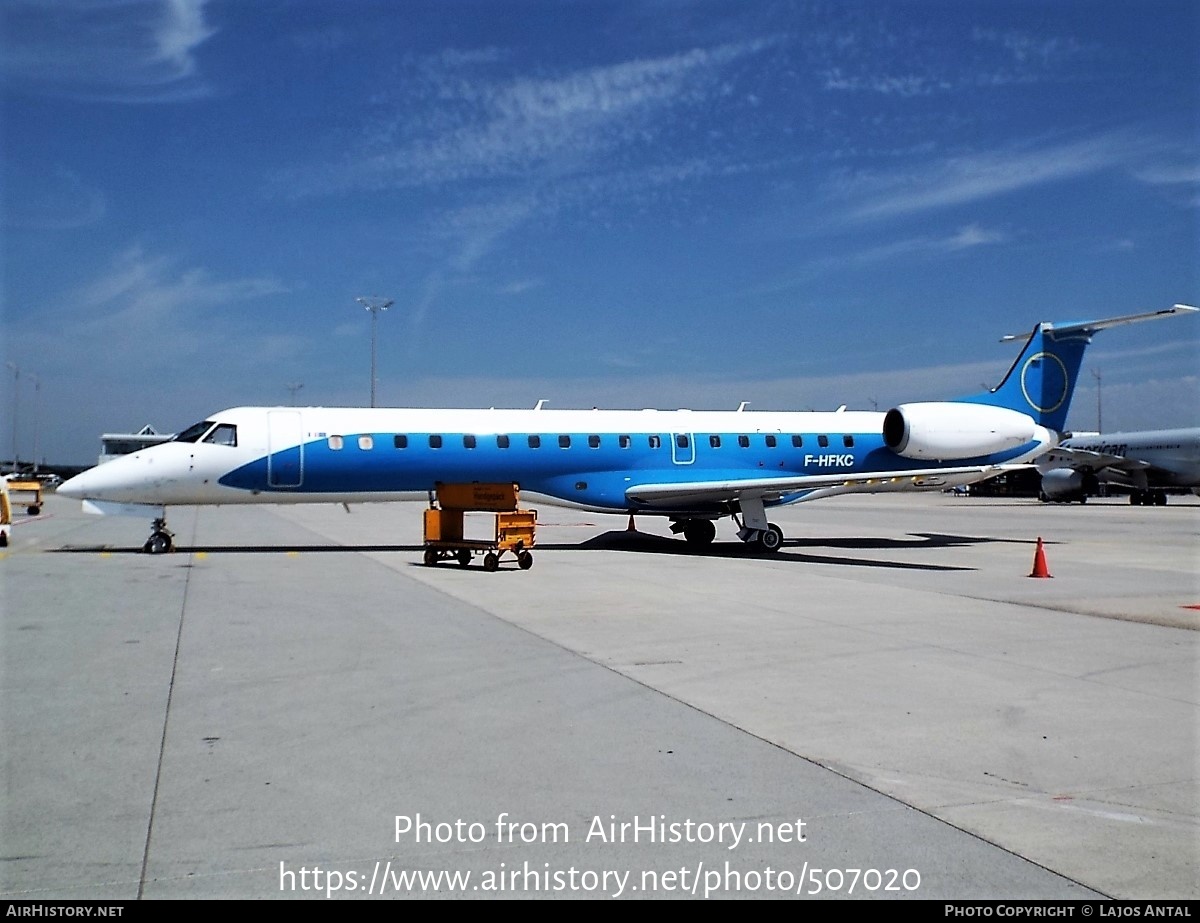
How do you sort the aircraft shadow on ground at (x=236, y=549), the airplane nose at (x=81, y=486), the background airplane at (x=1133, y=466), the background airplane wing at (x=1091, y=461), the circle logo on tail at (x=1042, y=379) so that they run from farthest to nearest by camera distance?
the background airplane wing at (x=1091, y=461) → the background airplane at (x=1133, y=466) → the circle logo on tail at (x=1042, y=379) → the aircraft shadow on ground at (x=236, y=549) → the airplane nose at (x=81, y=486)

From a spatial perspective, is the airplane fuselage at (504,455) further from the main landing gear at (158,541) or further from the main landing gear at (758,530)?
the main landing gear at (158,541)

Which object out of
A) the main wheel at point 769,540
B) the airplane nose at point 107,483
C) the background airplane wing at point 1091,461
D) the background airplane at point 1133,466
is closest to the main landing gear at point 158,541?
the airplane nose at point 107,483

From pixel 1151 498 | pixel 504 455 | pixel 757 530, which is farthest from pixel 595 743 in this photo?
pixel 1151 498

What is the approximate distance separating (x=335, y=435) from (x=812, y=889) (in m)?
17.1

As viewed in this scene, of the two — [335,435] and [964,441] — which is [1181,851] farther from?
[964,441]

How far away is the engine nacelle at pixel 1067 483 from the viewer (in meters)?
53.8

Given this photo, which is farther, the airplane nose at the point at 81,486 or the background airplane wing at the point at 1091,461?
the background airplane wing at the point at 1091,461

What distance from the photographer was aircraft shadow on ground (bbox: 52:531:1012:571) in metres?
20.1

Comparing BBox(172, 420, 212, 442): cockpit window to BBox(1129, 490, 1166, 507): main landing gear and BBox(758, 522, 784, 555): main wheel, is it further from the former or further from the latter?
BBox(1129, 490, 1166, 507): main landing gear

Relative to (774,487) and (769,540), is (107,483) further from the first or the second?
(769,540)

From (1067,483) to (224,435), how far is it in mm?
46819

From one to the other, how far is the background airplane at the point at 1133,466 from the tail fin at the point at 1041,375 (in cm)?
3040

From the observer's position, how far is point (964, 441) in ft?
76.6

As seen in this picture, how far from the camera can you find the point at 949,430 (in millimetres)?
23328
